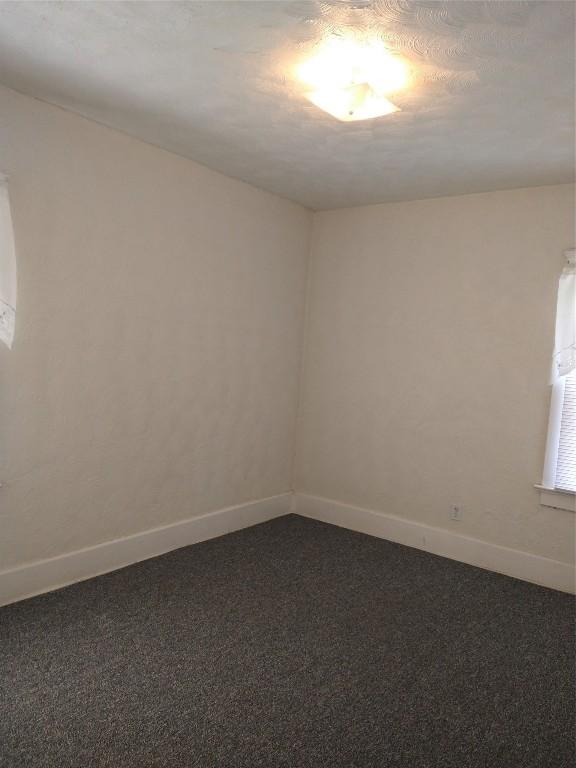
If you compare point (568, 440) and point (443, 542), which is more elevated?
point (568, 440)

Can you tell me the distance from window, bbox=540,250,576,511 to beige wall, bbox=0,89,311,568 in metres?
2.03

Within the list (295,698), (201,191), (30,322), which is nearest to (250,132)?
(201,191)

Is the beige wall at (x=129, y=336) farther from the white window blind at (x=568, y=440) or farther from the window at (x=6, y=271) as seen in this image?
the white window blind at (x=568, y=440)

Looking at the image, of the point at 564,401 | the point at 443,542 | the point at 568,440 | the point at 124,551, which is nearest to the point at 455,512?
the point at 443,542

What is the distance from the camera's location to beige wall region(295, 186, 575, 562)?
3.93m

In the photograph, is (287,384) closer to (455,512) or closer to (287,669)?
(455,512)

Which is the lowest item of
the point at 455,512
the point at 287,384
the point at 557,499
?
the point at 455,512

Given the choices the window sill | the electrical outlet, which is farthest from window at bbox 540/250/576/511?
the electrical outlet

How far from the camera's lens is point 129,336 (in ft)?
11.9

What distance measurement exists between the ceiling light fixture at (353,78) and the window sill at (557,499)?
Answer: 8.27ft

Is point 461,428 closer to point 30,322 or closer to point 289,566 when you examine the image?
point 289,566

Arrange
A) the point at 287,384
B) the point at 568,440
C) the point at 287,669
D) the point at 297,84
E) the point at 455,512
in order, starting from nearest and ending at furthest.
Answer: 1. the point at 297,84
2. the point at 287,669
3. the point at 568,440
4. the point at 455,512
5. the point at 287,384

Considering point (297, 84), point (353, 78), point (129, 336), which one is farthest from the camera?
point (129, 336)

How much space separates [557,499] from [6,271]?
11.3ft
